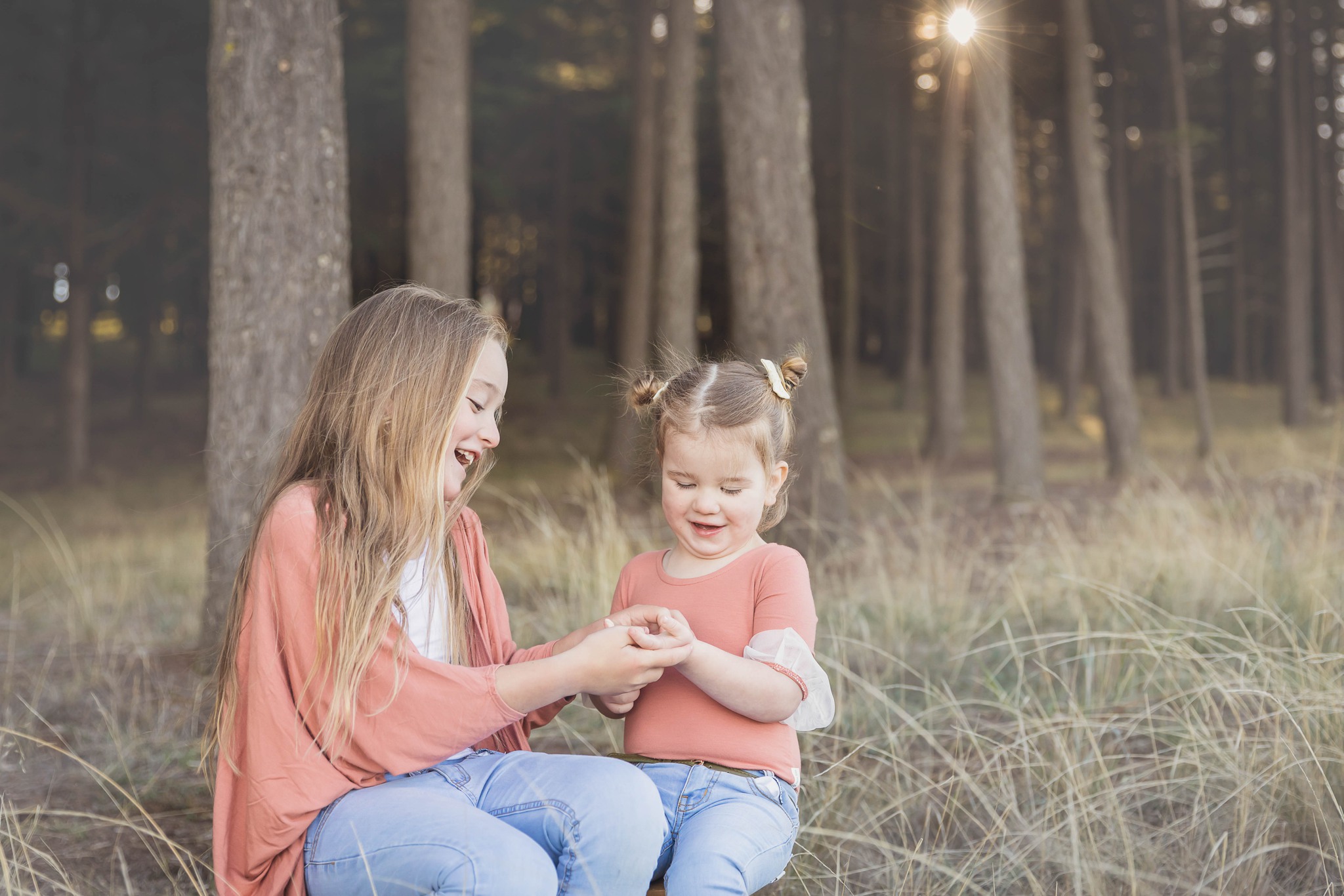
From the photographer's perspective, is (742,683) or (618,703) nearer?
(742,683)

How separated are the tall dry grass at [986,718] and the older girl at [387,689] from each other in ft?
2.10

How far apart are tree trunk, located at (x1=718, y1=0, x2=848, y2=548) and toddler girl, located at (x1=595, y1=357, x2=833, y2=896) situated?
13.5 ft

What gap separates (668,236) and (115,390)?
20.2 m

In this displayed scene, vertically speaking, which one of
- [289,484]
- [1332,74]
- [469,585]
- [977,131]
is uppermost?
[1332,74]

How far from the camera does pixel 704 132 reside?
2350 centimetres

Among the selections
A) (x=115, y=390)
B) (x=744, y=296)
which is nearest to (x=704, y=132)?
(x=115, y=390)

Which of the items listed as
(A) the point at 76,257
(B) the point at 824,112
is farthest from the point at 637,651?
(B) the point at 824,112

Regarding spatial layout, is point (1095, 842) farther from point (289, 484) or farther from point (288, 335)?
point (288, 335)

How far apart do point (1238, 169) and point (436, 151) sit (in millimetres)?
25157

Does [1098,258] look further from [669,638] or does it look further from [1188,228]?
[669,638]

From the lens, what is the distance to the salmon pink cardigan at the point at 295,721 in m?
1.96

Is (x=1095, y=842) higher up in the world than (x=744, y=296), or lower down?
lower down

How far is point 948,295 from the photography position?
14914mm

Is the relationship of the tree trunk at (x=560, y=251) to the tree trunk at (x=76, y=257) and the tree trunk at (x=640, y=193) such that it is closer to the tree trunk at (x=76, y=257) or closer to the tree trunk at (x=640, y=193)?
the tree trunk at (x=640, y=193)
